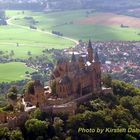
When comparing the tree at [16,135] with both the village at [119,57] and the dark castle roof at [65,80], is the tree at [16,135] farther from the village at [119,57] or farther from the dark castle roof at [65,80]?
the village at [119,57]

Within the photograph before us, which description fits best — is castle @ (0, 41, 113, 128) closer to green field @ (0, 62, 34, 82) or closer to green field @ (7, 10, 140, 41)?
green field @ (0, 62, 34, 82)

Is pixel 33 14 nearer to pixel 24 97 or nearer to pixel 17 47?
pixel 17 47

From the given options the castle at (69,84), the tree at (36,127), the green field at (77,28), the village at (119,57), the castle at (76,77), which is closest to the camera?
the tree at (36,127)

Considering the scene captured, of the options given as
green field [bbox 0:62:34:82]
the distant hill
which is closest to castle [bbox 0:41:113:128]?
green field [bbox 0:62:34:82]

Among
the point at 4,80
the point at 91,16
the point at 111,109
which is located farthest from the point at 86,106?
the point at 91,16

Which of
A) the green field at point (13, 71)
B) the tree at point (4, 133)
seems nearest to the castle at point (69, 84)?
the tree at point (4, 133)

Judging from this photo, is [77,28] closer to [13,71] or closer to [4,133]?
[13,71]
